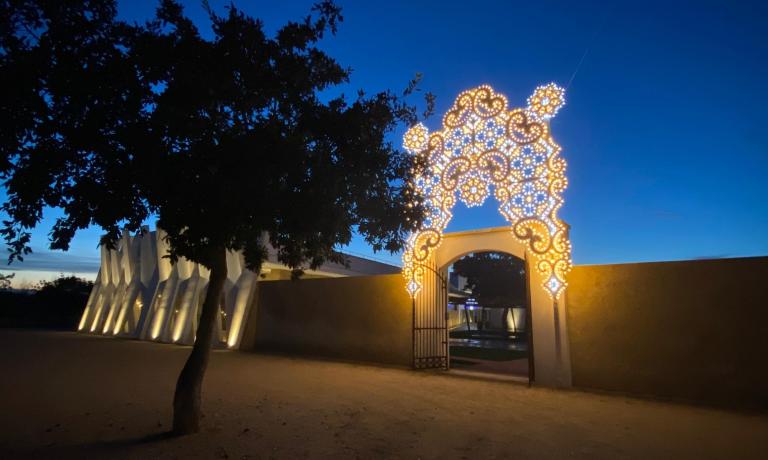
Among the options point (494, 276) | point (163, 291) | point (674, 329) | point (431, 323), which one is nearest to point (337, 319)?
point (431, 323)

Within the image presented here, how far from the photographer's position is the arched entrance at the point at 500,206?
9234 mm

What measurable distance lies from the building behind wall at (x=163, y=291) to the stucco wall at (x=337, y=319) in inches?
38.3

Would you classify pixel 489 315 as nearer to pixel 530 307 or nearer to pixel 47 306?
pixel 530 307

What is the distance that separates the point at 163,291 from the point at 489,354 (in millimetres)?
14641

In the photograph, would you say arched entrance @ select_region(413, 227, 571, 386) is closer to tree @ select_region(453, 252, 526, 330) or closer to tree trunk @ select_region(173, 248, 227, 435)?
tree trunk @ select_region(173, 248, 227, 435)

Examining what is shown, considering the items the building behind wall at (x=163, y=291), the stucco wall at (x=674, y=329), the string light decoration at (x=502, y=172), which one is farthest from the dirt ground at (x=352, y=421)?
the building behind wall at (x=163, y=291)

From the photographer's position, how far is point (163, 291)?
67.5 ft

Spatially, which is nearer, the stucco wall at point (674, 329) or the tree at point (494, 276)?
the stucco wall at point (674, 329)

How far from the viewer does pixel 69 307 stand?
3500 centimetres

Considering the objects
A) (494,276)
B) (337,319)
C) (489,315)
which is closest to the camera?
(337,319)

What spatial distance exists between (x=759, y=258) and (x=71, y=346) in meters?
20.7

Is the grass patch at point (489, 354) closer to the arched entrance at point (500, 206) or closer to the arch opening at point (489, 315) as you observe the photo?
the arch opening at point (489, 315)

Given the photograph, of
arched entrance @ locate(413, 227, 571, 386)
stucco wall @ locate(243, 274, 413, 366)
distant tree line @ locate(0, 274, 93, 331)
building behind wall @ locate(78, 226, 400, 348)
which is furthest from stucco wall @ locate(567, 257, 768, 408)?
distant tree line @ locate(0, 274, 93, 331)

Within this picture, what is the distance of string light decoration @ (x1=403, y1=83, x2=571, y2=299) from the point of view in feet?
30.4
